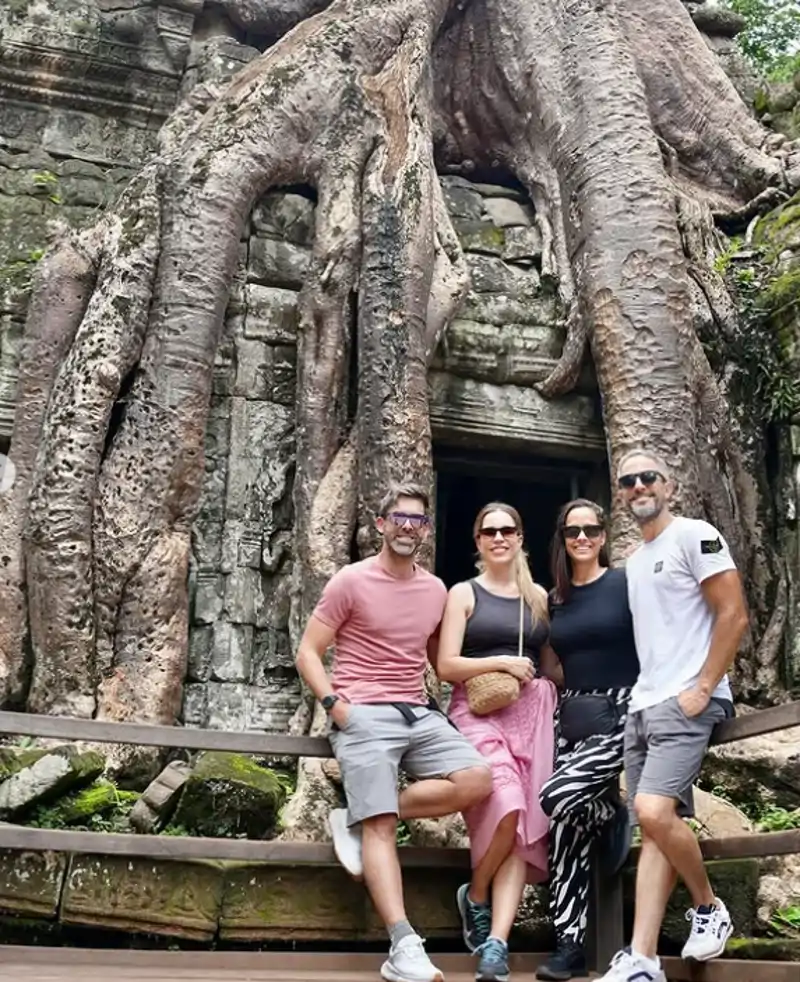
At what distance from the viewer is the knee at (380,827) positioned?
338 cm

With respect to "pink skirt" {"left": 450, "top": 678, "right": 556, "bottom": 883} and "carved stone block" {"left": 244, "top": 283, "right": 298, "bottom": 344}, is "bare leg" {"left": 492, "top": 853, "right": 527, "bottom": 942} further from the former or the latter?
"carved stone block" {"left": 244, "top": 283, "right": 298, "bottom": 344}

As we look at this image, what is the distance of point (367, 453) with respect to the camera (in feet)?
17.3

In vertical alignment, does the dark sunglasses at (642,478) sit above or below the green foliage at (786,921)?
above

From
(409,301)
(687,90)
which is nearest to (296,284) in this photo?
(409,301)

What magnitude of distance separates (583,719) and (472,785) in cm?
36

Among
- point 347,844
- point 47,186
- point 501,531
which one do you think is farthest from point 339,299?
point 347,844

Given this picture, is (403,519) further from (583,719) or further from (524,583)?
(583,719)

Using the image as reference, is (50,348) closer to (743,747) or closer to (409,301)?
(409,301)

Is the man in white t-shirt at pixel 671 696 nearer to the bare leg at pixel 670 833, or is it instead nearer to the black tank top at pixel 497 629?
the bare leg at pixel 670 833

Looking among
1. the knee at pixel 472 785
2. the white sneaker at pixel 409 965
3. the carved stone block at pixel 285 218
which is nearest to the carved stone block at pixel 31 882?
the white sneaker at pixel 409 965

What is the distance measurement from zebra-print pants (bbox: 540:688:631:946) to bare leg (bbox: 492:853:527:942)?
0.12 m

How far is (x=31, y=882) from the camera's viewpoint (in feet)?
12.1

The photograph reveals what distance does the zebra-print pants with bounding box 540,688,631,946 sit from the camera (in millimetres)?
3424

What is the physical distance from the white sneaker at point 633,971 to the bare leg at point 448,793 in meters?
0.62
